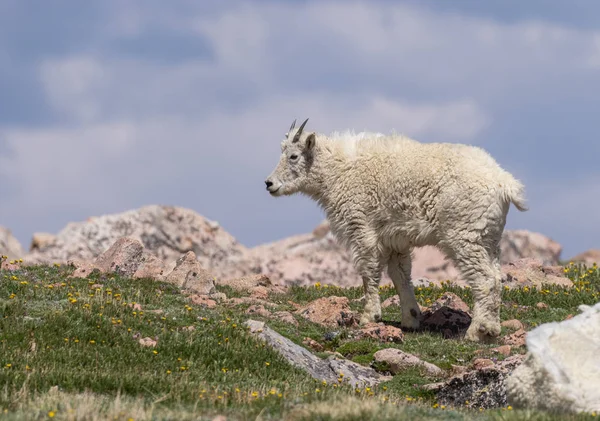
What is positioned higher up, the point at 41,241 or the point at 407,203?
the point at 41,241

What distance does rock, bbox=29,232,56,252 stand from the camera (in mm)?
37031

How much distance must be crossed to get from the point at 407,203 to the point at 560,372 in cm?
769

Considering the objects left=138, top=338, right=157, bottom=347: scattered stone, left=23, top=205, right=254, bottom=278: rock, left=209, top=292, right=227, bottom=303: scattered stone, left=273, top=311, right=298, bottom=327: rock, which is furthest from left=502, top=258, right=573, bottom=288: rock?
left=23, top=205, right=254, bottom=278: rock

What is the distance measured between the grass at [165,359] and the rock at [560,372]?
1.92ft

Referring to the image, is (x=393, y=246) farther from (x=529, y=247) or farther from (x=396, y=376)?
(x=529, y=247)

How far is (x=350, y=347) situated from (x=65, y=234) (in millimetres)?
22966

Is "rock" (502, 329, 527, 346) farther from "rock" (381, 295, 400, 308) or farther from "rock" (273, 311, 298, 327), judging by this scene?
"rock" (273, 311, 298, 327)

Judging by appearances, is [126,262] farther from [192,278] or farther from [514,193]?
[514,193]

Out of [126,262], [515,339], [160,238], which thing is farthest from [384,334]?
[160,238]

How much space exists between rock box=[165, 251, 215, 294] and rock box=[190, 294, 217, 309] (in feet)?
3.89

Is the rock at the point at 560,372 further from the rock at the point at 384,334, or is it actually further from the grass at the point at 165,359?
the rock at the point at 384,334

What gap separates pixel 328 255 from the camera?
3856cm

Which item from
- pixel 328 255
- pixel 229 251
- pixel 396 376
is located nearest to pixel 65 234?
pixel 229 251

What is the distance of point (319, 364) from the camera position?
51.1ft
